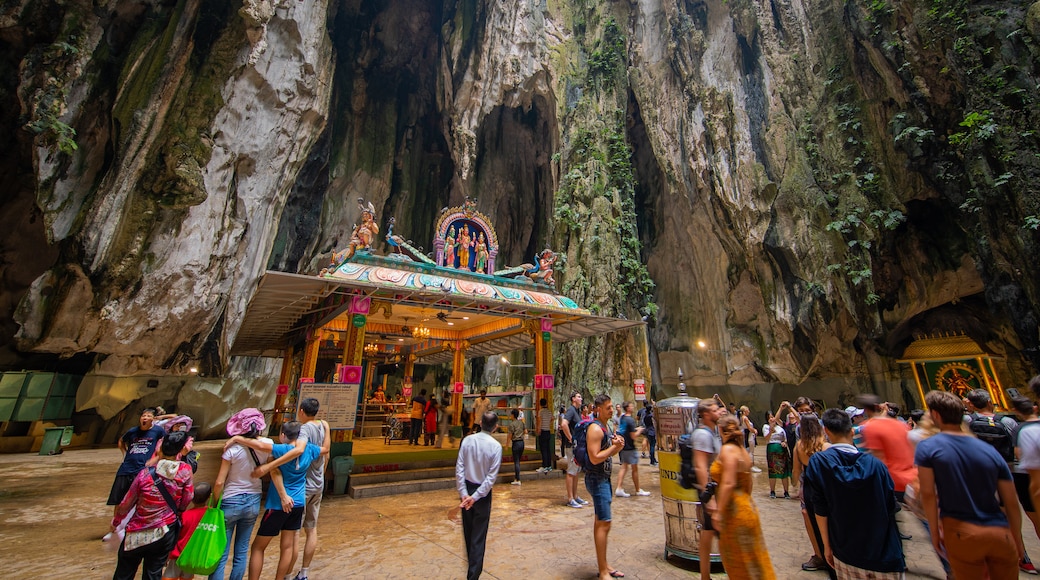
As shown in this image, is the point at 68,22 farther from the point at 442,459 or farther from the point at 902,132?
the point at 902,132

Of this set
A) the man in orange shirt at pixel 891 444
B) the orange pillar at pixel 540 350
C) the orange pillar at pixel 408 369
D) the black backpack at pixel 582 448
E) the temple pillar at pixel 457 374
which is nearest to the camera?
the man in orange shirt at pixel 891 444

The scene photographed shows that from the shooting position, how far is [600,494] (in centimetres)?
360

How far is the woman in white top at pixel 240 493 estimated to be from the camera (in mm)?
3010

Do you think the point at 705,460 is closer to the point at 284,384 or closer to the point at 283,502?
the point at 283,502

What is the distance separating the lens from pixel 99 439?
14102 millimetres

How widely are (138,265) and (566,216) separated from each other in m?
14.4

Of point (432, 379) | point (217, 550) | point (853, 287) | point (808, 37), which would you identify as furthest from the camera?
point (432, 379)

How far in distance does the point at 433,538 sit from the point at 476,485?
2122 millimetres

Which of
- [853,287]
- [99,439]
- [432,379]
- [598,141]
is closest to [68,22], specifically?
[99,439]

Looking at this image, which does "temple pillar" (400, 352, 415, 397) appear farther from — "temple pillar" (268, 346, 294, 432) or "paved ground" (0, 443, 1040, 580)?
"paved ground" (0, 443, 1040, 580)

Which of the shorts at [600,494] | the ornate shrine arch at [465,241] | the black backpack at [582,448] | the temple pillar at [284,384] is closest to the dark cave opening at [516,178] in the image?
the ornate shrine arch at [465,241]

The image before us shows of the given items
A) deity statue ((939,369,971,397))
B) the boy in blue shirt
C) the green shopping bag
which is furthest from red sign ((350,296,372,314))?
deity statue ((939,369,971,397))

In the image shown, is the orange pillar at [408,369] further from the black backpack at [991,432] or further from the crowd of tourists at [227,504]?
the black backpack at [991,432]

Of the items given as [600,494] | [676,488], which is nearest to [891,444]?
[676,488]
